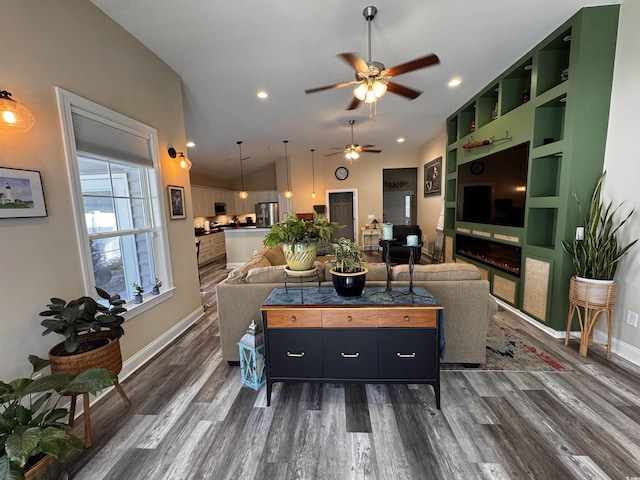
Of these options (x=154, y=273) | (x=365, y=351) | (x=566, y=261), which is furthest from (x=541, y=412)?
(x=154, y=273)

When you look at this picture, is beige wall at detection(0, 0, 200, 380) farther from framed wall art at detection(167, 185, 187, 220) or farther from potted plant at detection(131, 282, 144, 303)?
framed wall art at detection(167, 185, 187, 220)

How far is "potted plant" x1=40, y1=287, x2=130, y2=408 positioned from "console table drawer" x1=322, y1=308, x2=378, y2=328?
141 cm

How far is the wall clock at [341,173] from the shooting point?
837 centimetres

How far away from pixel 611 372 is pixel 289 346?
2659 millimetres

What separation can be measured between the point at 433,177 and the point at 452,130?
1.64 meters

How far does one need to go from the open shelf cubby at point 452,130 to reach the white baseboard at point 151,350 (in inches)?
214

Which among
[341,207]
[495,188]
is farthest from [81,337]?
[341,207]

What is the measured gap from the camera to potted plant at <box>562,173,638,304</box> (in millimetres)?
2322

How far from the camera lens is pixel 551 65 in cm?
295

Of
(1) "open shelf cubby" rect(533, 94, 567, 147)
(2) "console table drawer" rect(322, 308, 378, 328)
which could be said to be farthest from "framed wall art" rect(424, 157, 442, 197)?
(2) "console table drawer" rect(322, 308, 378, 328)

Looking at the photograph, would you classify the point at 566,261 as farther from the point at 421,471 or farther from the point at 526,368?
the point at 421,471

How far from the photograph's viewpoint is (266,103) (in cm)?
414

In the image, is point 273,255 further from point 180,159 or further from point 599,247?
point 599,247

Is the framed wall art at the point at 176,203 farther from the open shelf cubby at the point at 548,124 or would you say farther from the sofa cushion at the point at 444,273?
the open shelf cubby at the point at 548,124
